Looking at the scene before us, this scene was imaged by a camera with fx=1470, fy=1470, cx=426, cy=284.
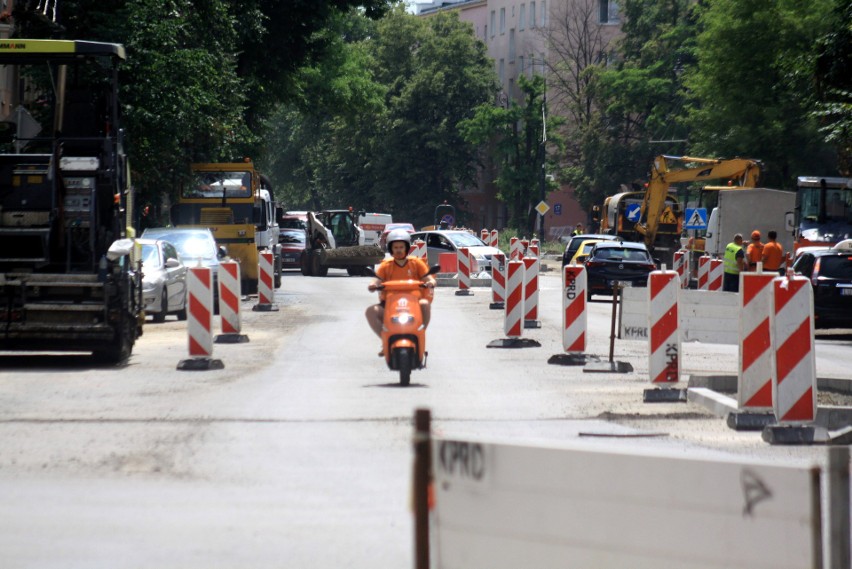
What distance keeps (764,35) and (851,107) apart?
990 inches

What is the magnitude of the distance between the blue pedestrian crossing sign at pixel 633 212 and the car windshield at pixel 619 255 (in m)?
18.2

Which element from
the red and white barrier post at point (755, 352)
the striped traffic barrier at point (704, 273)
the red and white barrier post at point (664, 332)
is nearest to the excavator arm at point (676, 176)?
the striped traffic barrier at point (704, 273)

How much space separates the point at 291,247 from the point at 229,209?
53.9ft

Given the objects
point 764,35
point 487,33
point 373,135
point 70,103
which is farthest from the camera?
point 487,33

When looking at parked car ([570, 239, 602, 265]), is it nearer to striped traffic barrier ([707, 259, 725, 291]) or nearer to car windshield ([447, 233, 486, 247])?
car windshield ([447, 233, 486, 247])

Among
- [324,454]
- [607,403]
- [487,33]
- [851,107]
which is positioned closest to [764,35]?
[851,107]

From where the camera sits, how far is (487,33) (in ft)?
381

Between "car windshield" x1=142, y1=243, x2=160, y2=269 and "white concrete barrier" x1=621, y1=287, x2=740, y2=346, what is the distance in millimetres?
9154

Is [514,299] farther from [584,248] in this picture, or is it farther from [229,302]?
[584,248]

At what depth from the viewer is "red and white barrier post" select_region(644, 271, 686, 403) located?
13.4 m

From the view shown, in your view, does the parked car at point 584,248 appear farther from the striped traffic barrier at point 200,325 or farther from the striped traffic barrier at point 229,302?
the striped traffic barrier at point 200,325

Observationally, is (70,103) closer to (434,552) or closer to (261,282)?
(261,282)

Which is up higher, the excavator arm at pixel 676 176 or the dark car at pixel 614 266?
the excavator arm at pixel 676 176

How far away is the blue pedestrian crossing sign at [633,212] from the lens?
54.0m
